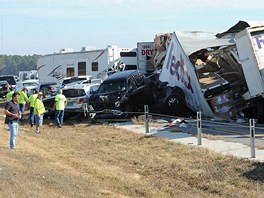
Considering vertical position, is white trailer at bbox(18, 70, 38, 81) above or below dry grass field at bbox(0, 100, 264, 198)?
above

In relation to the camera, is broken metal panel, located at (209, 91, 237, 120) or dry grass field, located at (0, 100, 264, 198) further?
broken metal panel, located at (209, 91, 237, 120)

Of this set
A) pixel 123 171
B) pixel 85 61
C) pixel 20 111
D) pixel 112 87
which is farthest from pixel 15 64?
pixel 123 171

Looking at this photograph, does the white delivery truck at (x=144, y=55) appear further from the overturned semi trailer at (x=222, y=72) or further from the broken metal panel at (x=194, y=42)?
the overturned semi trailer at (x=222, y=72)

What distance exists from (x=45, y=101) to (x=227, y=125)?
346 inches

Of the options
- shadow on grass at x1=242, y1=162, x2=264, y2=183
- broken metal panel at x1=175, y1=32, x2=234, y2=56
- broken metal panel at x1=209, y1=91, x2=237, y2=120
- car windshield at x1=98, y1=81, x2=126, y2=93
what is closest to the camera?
shadow on grass at x1=242, y1=162, x2=264, y2=183

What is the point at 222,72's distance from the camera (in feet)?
64.7

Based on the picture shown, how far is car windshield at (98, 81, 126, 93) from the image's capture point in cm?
2020

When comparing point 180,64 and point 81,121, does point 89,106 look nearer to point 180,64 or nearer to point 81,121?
point 81,121

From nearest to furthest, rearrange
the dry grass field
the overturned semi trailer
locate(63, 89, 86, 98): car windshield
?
the dry grass field
the overturned semi trailer
locate(63, 89, 86, 98): car windshield

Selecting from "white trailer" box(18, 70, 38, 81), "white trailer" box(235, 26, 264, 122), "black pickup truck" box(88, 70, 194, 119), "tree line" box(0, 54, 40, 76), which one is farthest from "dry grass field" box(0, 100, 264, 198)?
"tree line" box(0, 54, 40, 76)

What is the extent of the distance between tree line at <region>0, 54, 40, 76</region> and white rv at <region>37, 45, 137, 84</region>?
334ft

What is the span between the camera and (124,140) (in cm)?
1493

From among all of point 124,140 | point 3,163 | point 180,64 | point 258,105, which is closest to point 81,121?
point 180,64

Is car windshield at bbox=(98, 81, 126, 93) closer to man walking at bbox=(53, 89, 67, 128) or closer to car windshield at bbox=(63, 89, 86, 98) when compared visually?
car windshield at bbox=(63, 89, 86, 98)
